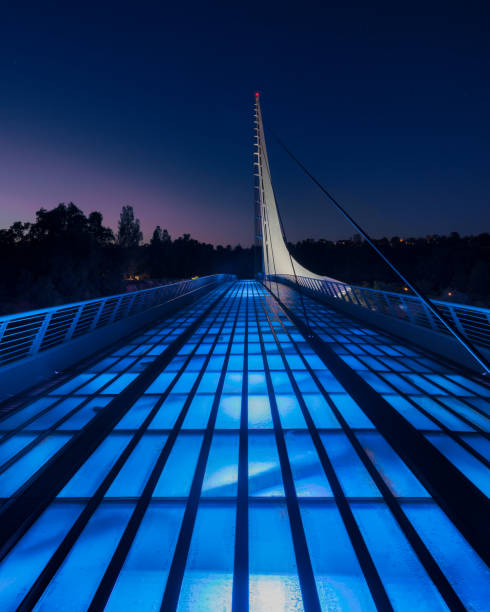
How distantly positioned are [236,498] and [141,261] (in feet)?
240

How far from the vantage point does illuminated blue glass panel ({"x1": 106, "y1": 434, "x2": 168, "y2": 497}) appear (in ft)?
7.78

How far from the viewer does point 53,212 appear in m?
41.2

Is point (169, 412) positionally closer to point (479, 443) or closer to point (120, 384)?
point (120, 384)

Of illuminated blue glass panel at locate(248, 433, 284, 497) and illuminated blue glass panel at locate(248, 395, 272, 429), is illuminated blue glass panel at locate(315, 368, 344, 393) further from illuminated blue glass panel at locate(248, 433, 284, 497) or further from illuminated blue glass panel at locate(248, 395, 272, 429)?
illuminated blue glass panel at locate(248, 433, 284, 497)

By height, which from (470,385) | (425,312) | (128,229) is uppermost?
(128,229)

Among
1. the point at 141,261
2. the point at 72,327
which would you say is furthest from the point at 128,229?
the point at 72,327

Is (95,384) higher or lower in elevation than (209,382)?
higher

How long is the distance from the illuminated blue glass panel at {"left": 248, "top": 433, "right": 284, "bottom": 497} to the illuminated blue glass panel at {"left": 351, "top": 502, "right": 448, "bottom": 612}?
60 cm

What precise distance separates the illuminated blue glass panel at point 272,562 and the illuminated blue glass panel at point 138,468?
0.95 m

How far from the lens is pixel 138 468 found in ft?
8.61

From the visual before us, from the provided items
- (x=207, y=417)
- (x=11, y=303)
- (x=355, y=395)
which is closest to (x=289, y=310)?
(x=355, y=395)

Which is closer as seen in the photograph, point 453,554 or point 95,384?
point 453,554

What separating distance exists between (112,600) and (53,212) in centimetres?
4928

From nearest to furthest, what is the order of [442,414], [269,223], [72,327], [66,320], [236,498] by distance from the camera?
[236,498] < [442,414] < [66,320] < [72,327] < [269,223]
